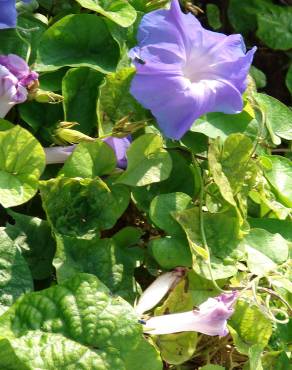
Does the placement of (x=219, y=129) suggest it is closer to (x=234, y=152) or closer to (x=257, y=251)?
(x=234, y=152)

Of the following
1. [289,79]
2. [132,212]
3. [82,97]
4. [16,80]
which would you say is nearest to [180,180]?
[132,212]

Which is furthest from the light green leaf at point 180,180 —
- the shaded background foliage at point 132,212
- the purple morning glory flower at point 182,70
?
the purple morning glory flower at point 182,70

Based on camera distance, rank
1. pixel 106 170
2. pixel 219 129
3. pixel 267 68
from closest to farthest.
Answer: pixel 106 170 → pixel 219 129 → pixel 267 68

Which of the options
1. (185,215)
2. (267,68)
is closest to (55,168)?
(185,215)

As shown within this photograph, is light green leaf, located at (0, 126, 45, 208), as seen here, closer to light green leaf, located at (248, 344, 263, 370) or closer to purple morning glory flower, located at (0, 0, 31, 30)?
purple morning glory flower, located at (0, 0, 31, 30)

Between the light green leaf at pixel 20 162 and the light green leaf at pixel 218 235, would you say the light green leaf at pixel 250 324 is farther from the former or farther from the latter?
the light green leaf at pixel 20 162

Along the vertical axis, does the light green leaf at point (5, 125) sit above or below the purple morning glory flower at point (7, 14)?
below

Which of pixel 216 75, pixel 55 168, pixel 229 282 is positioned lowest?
pixel 229 282
